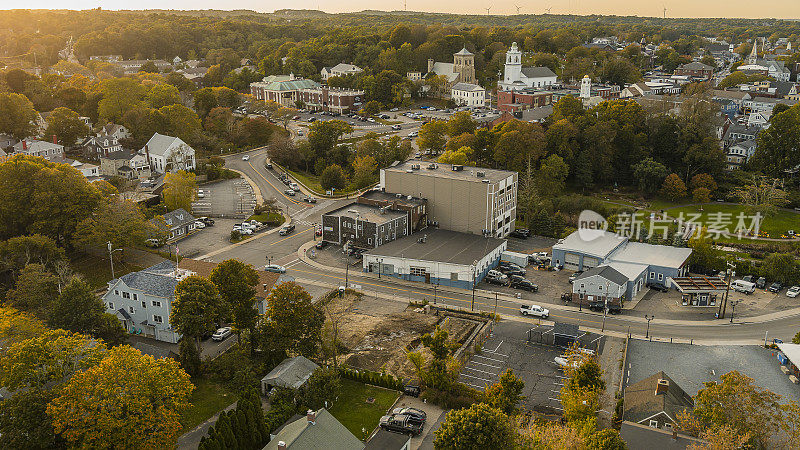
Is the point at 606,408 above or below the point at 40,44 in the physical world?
below

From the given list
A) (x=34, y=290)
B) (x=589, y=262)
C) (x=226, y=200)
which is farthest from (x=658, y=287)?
(x=226, y=200)

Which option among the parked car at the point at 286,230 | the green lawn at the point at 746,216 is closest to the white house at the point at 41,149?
the parked car at the point at 286,230

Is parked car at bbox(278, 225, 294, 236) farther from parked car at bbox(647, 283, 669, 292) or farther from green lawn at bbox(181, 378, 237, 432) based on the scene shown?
parked car at bbox(647, 283, 669, 292)

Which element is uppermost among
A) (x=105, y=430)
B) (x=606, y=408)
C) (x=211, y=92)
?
(x=211, y=92)

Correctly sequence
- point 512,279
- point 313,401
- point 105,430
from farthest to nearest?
1. point 512,279
2. point 313,401
3. point 105,430

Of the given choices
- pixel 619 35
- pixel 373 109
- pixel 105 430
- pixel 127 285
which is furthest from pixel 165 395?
pixel 619 35

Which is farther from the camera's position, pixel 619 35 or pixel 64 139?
pixel 619 35

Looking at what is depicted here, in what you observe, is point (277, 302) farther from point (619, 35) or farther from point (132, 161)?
point (619, 35)
